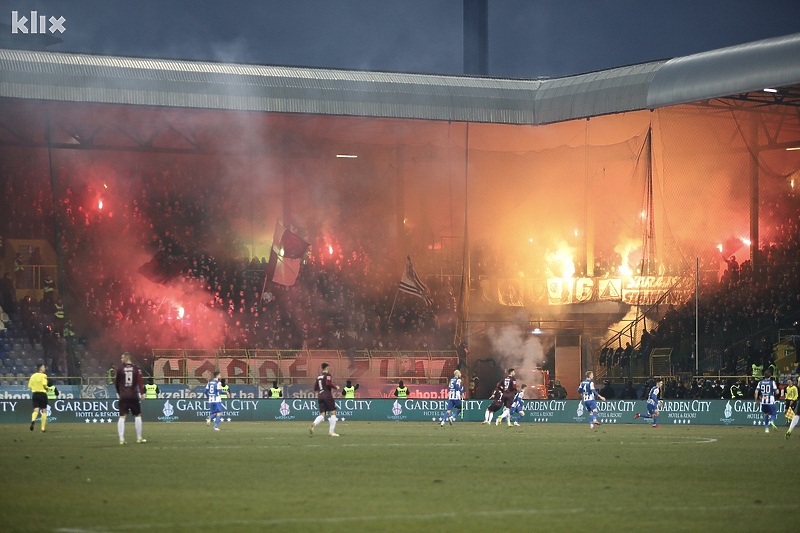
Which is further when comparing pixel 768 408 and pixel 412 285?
pixel 412 285

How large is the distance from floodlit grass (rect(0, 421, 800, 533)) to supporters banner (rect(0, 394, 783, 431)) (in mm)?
10944

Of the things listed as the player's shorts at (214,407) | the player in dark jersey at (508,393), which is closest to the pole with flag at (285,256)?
the player in dark jersey at (508,393)

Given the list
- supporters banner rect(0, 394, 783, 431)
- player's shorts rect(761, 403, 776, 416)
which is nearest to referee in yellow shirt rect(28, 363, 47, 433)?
supporters banner rect(0, 394, 783, 431)

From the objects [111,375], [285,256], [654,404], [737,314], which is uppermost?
[285,256]

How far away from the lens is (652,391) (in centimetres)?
3850

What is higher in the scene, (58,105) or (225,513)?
(58,105)

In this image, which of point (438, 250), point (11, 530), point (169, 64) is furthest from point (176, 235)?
point (11, 530)

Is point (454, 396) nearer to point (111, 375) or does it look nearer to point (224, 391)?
point (224, 391)

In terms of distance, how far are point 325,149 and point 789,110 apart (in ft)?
68.1

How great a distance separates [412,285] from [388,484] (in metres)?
34.9

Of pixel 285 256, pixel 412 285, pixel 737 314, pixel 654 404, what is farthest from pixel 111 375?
pixel 737 314

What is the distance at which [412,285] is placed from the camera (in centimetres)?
5144

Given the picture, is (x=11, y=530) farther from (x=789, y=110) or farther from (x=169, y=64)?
(x=789, y=110)

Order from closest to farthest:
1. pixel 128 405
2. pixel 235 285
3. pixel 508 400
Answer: pixel 128 405 → pixel 508 400 → pixel 235 285
